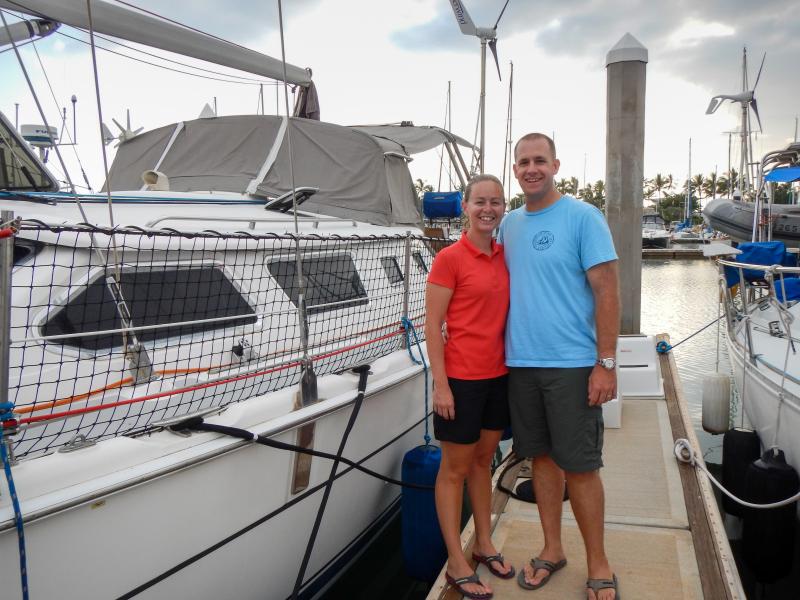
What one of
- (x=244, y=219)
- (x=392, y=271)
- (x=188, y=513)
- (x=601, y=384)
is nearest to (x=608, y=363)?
(x=601, y=384)

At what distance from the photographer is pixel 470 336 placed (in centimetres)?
285

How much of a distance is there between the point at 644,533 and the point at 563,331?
165cm

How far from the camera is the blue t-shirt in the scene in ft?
8.87

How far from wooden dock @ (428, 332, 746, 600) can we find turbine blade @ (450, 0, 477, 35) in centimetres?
466

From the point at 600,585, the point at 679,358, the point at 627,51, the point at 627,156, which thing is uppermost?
the point at 627,51

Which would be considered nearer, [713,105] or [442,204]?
[442,204]

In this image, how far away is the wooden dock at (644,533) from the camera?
3.04 m

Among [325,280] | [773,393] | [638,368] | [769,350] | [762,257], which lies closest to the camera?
[325,280]

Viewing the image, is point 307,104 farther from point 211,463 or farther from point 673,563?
point 673,563

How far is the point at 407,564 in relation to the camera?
13.3 feet

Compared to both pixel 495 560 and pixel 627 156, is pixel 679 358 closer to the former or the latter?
pixel 627 156

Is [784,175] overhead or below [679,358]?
overhead

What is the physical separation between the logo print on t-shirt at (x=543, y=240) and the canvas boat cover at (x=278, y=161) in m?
3.36

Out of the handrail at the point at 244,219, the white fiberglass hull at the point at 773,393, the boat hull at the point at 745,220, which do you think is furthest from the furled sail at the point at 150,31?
the boat hull at the point at 745,220
